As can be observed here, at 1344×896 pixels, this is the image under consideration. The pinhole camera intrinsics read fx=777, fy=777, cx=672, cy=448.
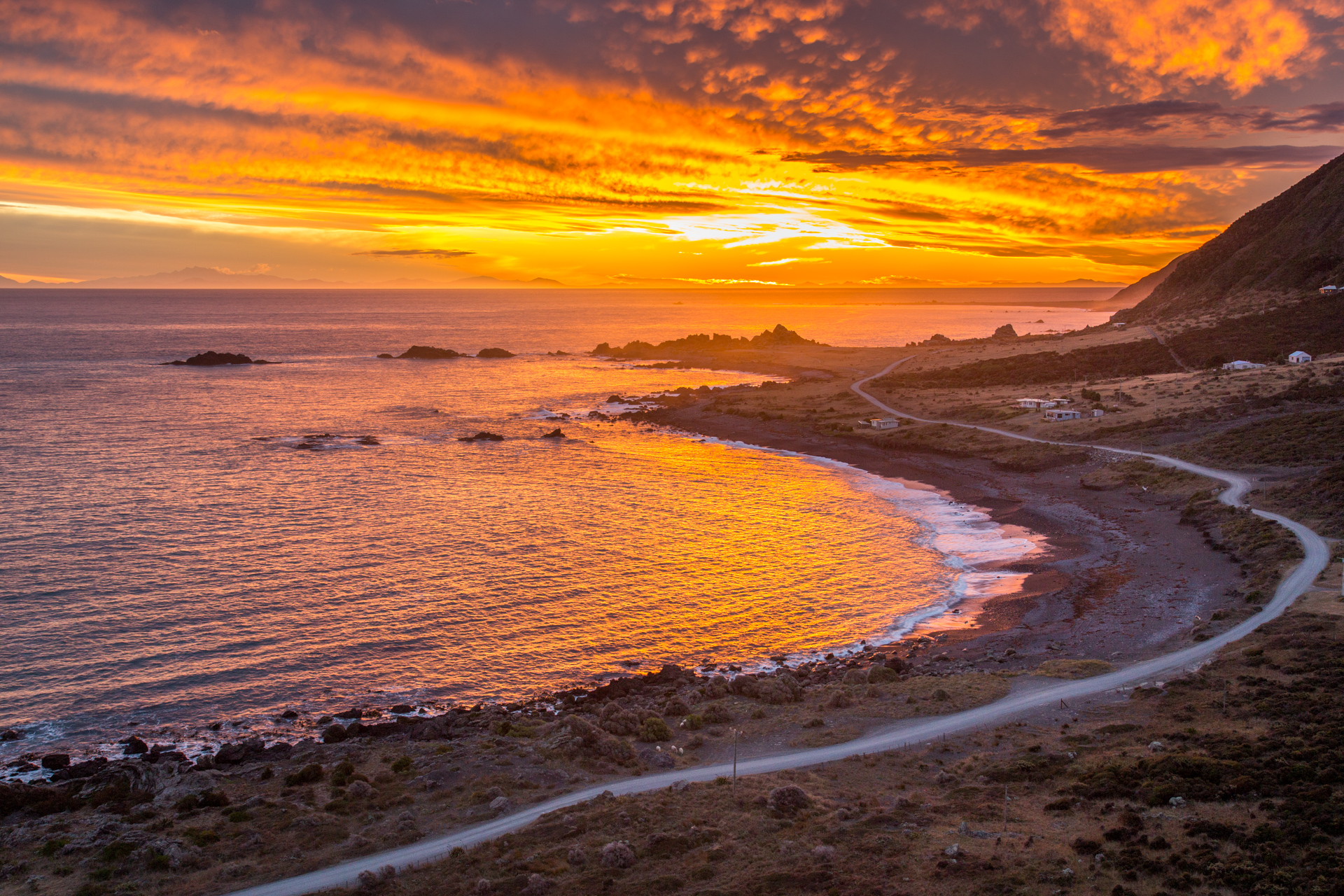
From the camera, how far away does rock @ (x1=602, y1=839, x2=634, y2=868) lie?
62.6 ft

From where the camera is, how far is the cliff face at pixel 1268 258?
376ft

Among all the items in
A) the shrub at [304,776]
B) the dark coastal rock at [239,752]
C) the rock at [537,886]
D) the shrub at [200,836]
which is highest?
the rock at [537,886]

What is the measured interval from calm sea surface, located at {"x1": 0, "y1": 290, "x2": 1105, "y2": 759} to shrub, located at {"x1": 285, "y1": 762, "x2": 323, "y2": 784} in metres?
6.09

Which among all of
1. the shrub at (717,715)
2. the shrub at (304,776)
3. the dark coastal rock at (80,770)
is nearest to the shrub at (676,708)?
the shrub at (717,715)

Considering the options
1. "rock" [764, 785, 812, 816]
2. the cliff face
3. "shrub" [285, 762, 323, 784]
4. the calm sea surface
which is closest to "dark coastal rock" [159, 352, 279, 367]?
the calm sea surface

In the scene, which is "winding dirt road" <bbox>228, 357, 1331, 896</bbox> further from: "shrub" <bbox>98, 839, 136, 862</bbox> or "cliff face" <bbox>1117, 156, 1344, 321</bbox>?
"cliff face" <bbox>1117, 156, 1344, 321</bbox>

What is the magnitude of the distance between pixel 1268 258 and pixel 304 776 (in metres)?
155

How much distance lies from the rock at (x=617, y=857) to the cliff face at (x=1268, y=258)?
425ft

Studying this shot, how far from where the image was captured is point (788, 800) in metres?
21.4

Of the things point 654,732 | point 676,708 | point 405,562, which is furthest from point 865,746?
point 405,562

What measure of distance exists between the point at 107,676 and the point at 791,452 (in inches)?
2420

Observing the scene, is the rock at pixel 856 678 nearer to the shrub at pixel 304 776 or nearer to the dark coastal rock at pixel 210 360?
the shrub at pixel 304 776

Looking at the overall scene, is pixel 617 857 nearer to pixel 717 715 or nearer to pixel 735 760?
pixel 735 760

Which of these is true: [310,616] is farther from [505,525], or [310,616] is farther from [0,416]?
[0,416]
